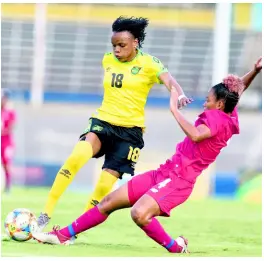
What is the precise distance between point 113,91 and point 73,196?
9.08 metres

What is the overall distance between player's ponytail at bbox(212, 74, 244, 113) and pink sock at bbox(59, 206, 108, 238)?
141cm

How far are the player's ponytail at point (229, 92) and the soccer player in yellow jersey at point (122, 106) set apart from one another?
78cm

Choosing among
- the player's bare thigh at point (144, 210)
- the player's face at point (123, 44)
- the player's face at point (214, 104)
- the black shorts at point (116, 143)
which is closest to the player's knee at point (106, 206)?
the player's bare thigh at point (144, 210)

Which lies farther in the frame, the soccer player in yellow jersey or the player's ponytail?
the soccer player in yellow jersey

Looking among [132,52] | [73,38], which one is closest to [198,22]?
[73,38]

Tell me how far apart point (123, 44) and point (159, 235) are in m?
1.85

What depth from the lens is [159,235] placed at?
795cm

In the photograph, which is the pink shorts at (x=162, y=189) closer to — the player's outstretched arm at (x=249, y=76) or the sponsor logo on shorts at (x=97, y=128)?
the sponsor logo on shorts at (x=97, y=128)

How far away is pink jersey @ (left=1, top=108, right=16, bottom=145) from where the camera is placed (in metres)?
18.6

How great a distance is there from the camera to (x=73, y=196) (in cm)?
1762

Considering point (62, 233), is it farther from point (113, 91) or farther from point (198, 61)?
point (198, 61)

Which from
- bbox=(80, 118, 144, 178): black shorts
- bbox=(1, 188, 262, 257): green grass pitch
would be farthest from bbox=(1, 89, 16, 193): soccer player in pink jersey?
bbox=(80, 118, 144, 178): black shorts

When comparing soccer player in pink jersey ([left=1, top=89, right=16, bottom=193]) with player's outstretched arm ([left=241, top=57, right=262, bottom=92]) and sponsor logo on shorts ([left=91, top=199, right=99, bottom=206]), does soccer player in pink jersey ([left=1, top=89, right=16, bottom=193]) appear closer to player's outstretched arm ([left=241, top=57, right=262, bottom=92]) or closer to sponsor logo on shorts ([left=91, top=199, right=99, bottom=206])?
sponsor logo on shorts ([left=91, top=199, right=99, bottom=206])

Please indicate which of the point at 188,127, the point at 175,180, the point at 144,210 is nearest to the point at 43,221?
the point at 144,210
